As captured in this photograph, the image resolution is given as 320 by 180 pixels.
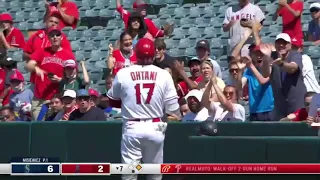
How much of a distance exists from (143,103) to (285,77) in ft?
7.52

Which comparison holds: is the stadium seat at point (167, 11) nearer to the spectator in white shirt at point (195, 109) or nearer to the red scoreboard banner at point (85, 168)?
the spectator in white shirt at point (195, 109)

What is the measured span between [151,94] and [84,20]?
7.80 m

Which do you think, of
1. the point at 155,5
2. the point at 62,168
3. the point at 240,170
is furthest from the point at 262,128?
the point at 155,5

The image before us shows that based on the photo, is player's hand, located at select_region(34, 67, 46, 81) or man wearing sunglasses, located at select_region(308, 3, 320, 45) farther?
man wearing sunglasses, located at select_region(308, 3, 320, 45)

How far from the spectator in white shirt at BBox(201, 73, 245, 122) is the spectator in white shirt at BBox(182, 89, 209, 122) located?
79 mm

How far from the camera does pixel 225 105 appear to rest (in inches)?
426

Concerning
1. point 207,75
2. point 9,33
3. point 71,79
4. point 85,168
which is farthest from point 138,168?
point 9,33

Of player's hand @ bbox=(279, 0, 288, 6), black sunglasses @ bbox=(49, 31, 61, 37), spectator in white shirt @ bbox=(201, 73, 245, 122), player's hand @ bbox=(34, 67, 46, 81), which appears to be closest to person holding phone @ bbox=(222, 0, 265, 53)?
player's hand @ bbox=(279, 0, 288, 6)

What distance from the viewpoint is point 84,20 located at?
672 inches

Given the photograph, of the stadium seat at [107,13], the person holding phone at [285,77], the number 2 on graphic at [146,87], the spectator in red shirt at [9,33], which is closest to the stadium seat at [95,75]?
the spectator in red shirt at [9,33]

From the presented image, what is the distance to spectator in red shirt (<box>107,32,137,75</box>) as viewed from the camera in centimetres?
1242

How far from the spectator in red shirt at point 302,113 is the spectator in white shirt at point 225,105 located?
1.83 feet

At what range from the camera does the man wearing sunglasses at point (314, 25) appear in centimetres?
1287

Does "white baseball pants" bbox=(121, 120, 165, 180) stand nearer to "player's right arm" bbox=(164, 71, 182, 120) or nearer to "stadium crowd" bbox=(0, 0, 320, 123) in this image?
"player's right arm" bbox=(164, 71, 182, 120)
